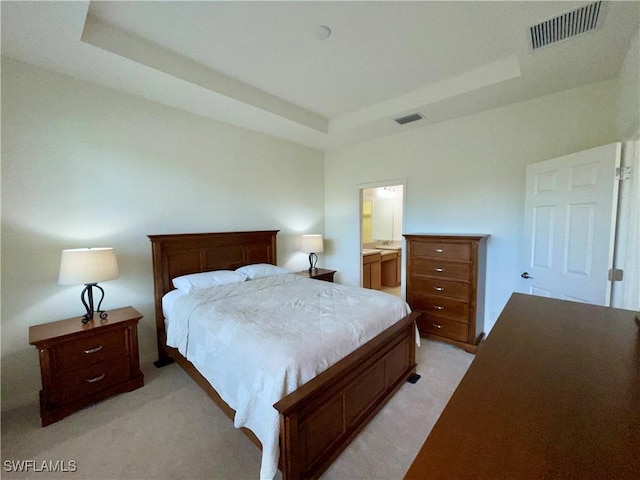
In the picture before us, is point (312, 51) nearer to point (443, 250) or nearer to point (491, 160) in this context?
point (491, 160)

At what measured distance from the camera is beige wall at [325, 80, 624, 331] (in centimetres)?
260

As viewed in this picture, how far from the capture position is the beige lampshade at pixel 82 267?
208 centimetres

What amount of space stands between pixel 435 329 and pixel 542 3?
3.05 meters

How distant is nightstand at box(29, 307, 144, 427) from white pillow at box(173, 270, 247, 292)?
0.47 metres

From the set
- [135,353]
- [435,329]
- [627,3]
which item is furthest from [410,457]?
[627,3]

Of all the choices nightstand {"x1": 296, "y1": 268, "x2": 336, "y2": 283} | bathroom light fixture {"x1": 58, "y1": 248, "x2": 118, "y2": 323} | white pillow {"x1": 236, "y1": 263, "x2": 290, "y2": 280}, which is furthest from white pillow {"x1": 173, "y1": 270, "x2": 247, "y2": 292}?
nightstand {"x1": 296, "y1": 268, "x2": 336, "y2": 283}

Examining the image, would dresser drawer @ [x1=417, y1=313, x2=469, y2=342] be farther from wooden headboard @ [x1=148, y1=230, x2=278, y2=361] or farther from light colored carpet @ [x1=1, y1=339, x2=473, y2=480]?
wooden headboard @ [x1=148, y1=230, x2=278, y2=361]

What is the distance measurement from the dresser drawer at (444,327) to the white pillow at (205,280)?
2.28 m

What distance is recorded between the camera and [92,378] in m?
2.18

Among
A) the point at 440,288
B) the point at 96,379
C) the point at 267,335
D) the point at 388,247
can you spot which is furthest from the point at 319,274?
the point at 388,247

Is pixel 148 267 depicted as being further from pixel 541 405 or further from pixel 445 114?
pixel 445 114

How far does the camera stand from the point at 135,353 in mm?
2398

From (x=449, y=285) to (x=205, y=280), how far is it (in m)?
2.75

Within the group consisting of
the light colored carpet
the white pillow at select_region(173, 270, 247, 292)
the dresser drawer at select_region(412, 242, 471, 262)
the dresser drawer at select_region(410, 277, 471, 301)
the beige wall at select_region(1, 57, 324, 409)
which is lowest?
the light colored carpet
